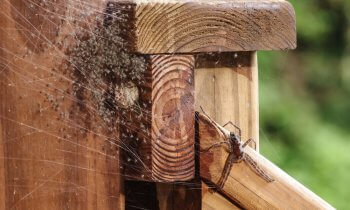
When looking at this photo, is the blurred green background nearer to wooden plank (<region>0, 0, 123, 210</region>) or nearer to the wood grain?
the wood grain

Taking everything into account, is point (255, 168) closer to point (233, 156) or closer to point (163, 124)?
point (233, 156)

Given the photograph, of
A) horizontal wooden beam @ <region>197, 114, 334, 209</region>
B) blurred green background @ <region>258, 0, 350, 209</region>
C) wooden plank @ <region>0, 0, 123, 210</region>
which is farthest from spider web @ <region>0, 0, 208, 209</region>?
blurred green background @ <region>258, 0, 350, 209</region>

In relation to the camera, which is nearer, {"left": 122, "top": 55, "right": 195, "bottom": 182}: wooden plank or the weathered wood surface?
{"left": 122, "top": 55, "right": 195, "bottom": 182}: wooden plank

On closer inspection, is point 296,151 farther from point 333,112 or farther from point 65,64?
point 65,64

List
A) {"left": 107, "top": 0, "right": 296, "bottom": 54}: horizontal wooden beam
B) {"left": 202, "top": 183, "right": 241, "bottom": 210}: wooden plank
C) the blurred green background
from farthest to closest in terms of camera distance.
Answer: the blurred green background < {"left": 202, "top": 183, "right": 241, "bottom": 210}: wooden plank < {"left": 107, "top": 0, "right": 296, "bottom": 54}: horizontal wooden beam

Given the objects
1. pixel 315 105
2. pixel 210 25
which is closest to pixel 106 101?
pixel 210 25

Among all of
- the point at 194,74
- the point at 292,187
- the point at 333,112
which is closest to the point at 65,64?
the point at 194,74
